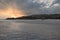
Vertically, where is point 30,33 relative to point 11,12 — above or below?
below

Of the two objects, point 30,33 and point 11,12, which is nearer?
point 30,33

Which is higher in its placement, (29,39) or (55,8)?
(55,8)

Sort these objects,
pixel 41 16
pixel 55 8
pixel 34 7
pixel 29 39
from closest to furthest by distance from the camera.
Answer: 1. pixel 29 39
2. pixel 41 16
3. pixel 55 8
4. pixel 34 7

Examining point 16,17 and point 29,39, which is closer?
point 29,39

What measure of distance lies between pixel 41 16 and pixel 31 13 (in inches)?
7.1

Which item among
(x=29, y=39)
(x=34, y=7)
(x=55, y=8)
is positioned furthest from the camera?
(x=34, y=7)

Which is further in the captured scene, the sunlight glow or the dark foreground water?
the sunlight glow

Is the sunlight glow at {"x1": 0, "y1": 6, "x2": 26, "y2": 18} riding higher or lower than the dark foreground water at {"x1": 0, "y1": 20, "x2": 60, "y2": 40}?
higher

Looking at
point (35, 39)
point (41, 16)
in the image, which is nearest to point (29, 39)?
point (35, 39)

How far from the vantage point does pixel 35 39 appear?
667 millimetres

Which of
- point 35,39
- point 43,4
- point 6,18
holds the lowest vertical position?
point 35,39

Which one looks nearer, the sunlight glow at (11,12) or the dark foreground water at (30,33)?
the dark foreground water at (30,33)

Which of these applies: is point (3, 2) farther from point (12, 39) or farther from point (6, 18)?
point (12, 39)

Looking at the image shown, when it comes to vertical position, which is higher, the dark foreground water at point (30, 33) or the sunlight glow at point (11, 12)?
the sunlight glow at point (11, 12)
